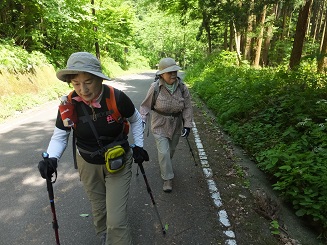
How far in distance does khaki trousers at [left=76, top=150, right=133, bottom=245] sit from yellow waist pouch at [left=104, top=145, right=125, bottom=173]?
0.14 meters

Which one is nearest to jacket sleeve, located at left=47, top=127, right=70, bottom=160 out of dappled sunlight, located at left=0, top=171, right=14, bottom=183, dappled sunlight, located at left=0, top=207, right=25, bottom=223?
dappled sunlight, located at left=0, top=207, right=25, bottom=223

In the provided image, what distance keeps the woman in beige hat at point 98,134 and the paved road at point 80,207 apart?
95 centimetres

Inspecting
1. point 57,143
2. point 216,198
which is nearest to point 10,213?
point 57,143

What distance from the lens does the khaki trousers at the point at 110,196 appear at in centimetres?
252

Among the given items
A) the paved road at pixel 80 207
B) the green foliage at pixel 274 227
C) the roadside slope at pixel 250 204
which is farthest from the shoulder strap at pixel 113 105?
the green foliage at pixel 274 227

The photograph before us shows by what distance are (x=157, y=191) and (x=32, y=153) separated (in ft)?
10.6

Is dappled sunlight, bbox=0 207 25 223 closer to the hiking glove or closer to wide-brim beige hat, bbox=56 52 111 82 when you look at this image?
the hiking glove

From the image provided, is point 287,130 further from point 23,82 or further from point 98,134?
point 23,82

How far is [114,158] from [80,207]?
6.08 ft

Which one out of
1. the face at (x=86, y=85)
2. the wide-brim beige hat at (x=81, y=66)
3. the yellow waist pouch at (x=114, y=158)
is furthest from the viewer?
the yellow waist pouch at (x=114, y=158)

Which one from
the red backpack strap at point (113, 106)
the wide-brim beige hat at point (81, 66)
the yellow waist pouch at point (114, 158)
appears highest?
the wide-brim beige hat at point (81, 66)

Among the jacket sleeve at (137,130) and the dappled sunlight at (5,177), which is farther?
the dappled sunlight at (5,177)

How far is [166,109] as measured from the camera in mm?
4414

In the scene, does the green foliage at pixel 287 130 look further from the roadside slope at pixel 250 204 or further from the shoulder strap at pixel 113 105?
the shoulder strap at pixel 113 105
